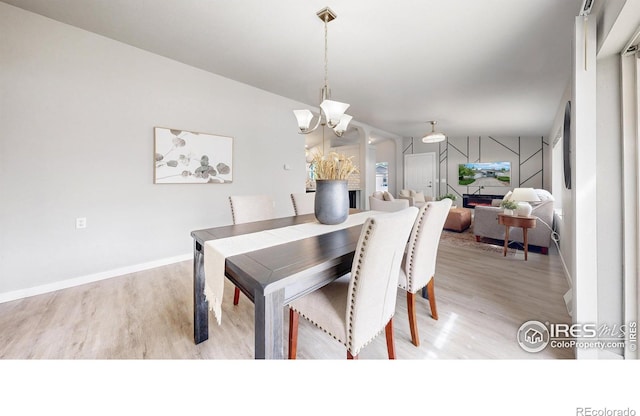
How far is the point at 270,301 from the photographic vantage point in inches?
31.6

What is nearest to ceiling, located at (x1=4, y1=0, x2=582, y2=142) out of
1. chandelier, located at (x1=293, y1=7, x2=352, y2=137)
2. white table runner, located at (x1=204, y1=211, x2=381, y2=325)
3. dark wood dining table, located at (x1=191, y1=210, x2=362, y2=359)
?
chandelier, located at (x1=293, y1=7, x2=352, y2=137)

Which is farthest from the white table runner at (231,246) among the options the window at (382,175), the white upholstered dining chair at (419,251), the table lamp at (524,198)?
the window at (382,175)

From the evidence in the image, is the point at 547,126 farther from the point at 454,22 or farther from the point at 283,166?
the point at 283,166

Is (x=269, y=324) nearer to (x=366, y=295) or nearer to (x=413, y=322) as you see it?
(x=366, y=295)

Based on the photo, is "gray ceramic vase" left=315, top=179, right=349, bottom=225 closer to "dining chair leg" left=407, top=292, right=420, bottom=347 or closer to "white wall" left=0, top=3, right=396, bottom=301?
"dining chair leg" left=407, top=292, right=420, bottom=347

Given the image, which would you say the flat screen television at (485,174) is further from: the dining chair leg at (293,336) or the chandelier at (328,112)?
the dining chair leg at (293,336)

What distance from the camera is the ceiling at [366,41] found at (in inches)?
74.2

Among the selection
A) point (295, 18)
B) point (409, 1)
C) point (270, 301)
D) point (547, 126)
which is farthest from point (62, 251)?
point (547, 126)

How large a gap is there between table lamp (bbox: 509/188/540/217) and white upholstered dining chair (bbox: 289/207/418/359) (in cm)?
257

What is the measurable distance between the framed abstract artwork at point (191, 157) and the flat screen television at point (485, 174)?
6.54 m

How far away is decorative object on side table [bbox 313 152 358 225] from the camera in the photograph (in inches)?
65.3

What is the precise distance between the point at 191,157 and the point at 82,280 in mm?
1644

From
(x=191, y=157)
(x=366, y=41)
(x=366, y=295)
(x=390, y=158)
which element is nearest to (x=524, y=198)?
(x=366, y=41)

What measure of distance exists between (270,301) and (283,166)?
3349mm
